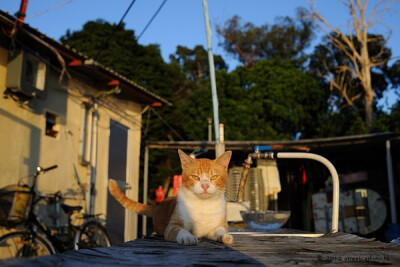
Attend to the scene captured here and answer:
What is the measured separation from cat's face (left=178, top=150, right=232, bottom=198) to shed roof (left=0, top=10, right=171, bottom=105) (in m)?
4.59

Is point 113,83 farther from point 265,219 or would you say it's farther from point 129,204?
point 265,219

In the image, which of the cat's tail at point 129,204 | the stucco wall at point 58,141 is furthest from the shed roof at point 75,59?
the cat's tail at point 129,204

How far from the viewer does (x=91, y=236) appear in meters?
6.28

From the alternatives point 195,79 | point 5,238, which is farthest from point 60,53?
point 195,79

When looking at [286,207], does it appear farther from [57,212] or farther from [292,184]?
[57,212]

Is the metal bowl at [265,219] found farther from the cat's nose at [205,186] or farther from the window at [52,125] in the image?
the window at [52,125]

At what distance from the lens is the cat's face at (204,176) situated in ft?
7.20

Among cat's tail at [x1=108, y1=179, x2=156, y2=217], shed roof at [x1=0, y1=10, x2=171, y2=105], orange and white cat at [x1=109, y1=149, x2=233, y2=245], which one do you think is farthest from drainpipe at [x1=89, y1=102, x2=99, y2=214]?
orange and white cat at [x1=109, y1=149, x2=233, y2=245]

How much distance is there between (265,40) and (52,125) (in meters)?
18.6

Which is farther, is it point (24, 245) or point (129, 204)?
point (24, 245)

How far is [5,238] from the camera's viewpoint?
A: 416 centimetres

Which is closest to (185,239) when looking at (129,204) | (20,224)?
(129,204)

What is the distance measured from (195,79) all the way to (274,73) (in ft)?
20.8

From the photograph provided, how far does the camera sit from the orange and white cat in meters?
2.12
